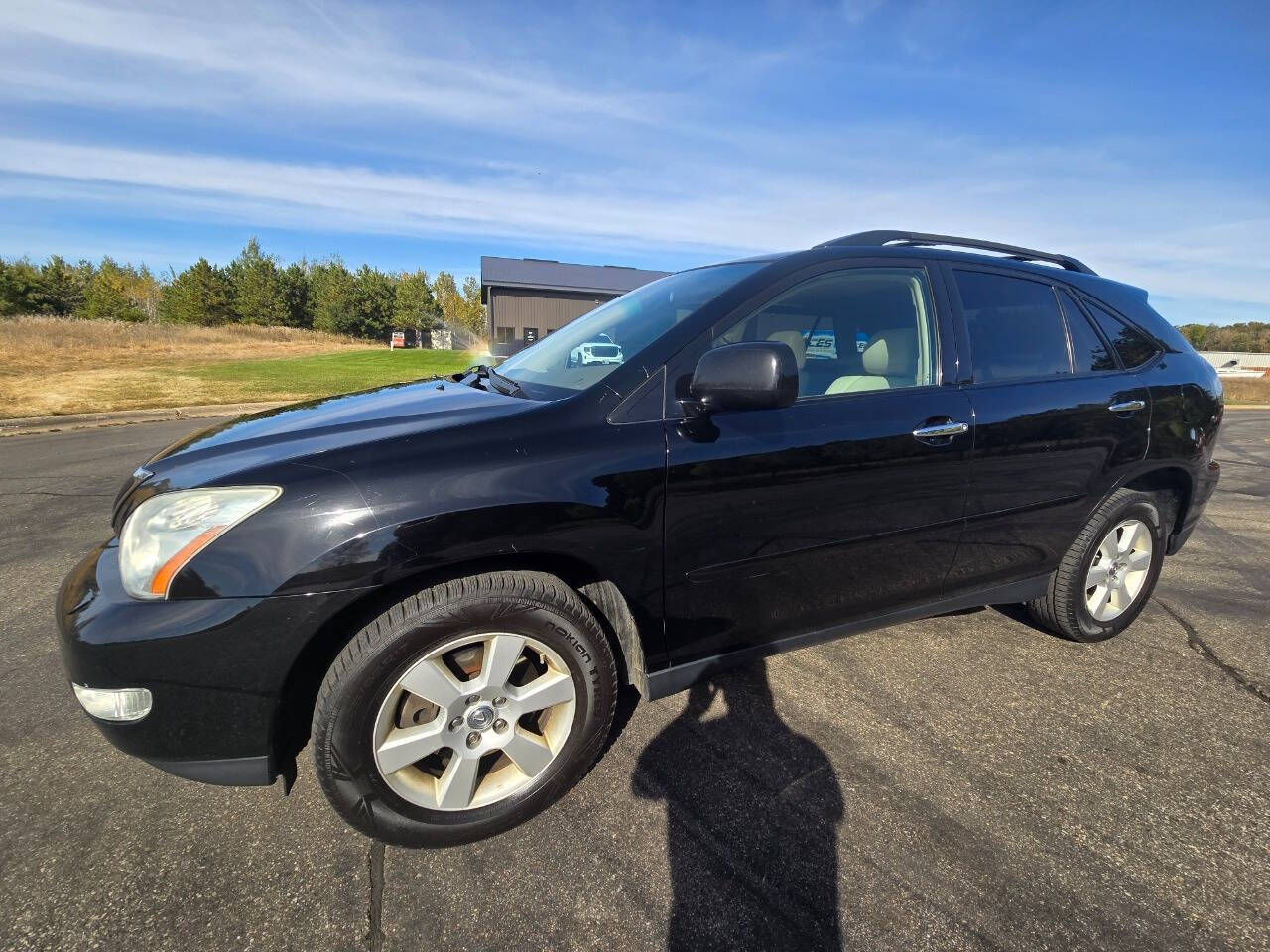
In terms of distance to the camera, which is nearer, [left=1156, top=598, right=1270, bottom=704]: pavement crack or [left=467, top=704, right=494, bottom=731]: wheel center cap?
[left=467, top=704, right=494, bottom=731]: wheel center cap

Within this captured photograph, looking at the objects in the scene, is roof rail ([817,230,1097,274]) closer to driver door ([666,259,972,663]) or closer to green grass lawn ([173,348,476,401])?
driver door ([666,259,972,663])

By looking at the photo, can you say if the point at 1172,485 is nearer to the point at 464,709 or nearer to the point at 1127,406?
the point at 1127,406

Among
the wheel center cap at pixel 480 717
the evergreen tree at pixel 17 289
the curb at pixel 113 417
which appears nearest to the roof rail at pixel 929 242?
the wheel center cap at pixel 480 717

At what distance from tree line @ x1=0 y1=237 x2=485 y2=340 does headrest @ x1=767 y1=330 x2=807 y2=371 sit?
216 feet

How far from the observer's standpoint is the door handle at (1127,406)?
2742 mm

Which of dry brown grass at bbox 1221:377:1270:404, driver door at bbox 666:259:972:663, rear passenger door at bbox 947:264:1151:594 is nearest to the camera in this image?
driver door at bbox 666:259:972:663

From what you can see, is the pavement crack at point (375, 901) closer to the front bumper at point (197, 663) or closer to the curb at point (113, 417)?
the front bumper at point (197, 663)

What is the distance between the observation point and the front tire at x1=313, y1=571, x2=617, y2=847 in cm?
163

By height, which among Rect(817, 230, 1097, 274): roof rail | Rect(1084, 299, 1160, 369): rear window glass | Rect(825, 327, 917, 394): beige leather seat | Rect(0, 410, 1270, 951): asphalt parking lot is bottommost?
Rect(0, 410, 1270, 951): asphalt parking lot

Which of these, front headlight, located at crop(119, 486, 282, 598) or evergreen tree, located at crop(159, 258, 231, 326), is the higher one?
evergreen tree, located at crop(159, 258, 231, 326)

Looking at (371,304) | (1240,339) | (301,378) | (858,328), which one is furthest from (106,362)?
(1240,339)

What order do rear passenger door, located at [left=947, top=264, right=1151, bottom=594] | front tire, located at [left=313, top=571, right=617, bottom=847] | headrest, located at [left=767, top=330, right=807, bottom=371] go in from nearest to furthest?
1. front tire, located at [left=313, top=571, right=617, bottom=847]
2. headrest, located at [left=767, top=330, right=807, bottom=371]
3. rear passenger door, located at [left=947, top=264, right=1151, bottom=594]

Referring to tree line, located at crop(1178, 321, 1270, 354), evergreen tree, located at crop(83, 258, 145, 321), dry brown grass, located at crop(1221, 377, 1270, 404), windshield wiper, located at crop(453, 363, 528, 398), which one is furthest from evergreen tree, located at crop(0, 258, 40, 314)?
tree line, located at crop(1178, 321, 1270, 354)

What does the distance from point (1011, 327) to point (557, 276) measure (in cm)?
3473
